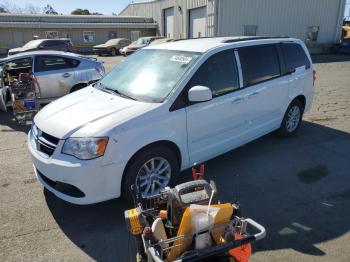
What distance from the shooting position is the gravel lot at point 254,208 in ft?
10.7

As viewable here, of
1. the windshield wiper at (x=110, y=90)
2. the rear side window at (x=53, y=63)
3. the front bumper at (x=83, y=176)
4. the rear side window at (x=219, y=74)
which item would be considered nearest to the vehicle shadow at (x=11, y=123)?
the rear side window at (x=53, y=63)

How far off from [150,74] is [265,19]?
23.2m

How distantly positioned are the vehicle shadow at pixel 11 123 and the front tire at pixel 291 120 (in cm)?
535

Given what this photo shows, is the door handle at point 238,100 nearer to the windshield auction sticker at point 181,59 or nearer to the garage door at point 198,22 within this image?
the windshield auction sticker at point 181,59

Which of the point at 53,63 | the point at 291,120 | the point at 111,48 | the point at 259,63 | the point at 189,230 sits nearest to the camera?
the point at 189,230

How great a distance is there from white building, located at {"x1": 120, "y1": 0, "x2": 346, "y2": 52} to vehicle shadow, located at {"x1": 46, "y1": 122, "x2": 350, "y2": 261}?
1984 centimetres

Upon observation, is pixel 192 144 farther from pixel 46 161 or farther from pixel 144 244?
pixel 144 244

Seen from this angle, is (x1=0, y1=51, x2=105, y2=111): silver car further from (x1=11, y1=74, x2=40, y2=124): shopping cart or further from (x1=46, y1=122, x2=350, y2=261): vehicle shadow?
(x1=46, y1=122, x2=350, y2=261): vehicle shadow

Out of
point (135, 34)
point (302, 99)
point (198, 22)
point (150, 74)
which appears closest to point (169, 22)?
point (135, 34)

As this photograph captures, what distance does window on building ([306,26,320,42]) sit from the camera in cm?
2678

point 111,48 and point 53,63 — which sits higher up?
point 53,63

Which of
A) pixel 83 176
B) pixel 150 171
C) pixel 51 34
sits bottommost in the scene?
pixel 150 171

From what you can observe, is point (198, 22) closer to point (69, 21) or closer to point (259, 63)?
point (69, 21)

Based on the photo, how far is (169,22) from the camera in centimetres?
3344
